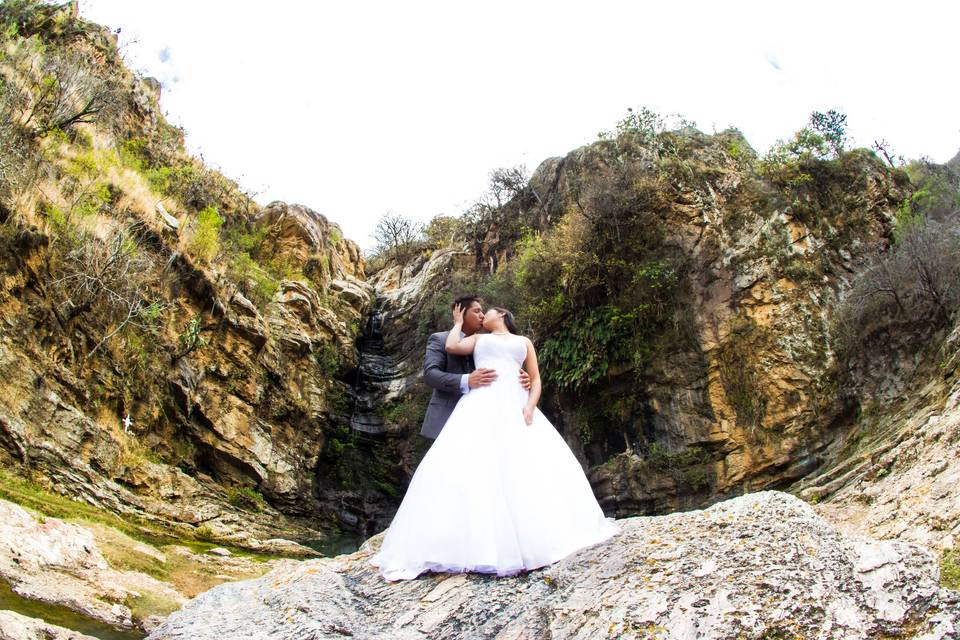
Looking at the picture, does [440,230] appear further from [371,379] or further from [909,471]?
[909,471]

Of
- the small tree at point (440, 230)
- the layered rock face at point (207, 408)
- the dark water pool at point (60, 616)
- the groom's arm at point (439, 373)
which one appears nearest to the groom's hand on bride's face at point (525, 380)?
the groom's arm at point (439, 373)

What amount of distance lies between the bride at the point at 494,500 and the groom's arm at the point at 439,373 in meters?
0.14

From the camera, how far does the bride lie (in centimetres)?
374

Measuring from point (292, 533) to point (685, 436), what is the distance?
9.18 meters

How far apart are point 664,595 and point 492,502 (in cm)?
145

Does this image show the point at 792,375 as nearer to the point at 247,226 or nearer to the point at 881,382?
the point at 881,382

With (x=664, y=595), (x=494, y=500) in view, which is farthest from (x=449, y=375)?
(x=664, y=595)

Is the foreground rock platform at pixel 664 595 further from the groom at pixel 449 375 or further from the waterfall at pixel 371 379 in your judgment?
the waterfall at pixel 371 379

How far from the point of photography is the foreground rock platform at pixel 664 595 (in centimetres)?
232

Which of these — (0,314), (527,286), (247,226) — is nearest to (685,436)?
(527,286)

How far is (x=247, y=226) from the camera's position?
21547 mm

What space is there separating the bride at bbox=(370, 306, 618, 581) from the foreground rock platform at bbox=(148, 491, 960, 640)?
0.40ft

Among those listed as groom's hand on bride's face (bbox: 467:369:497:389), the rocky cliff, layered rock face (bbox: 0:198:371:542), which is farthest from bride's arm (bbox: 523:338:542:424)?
layered rock face (bbox: 0:198:371:542)

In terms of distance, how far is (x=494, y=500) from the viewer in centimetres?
397
